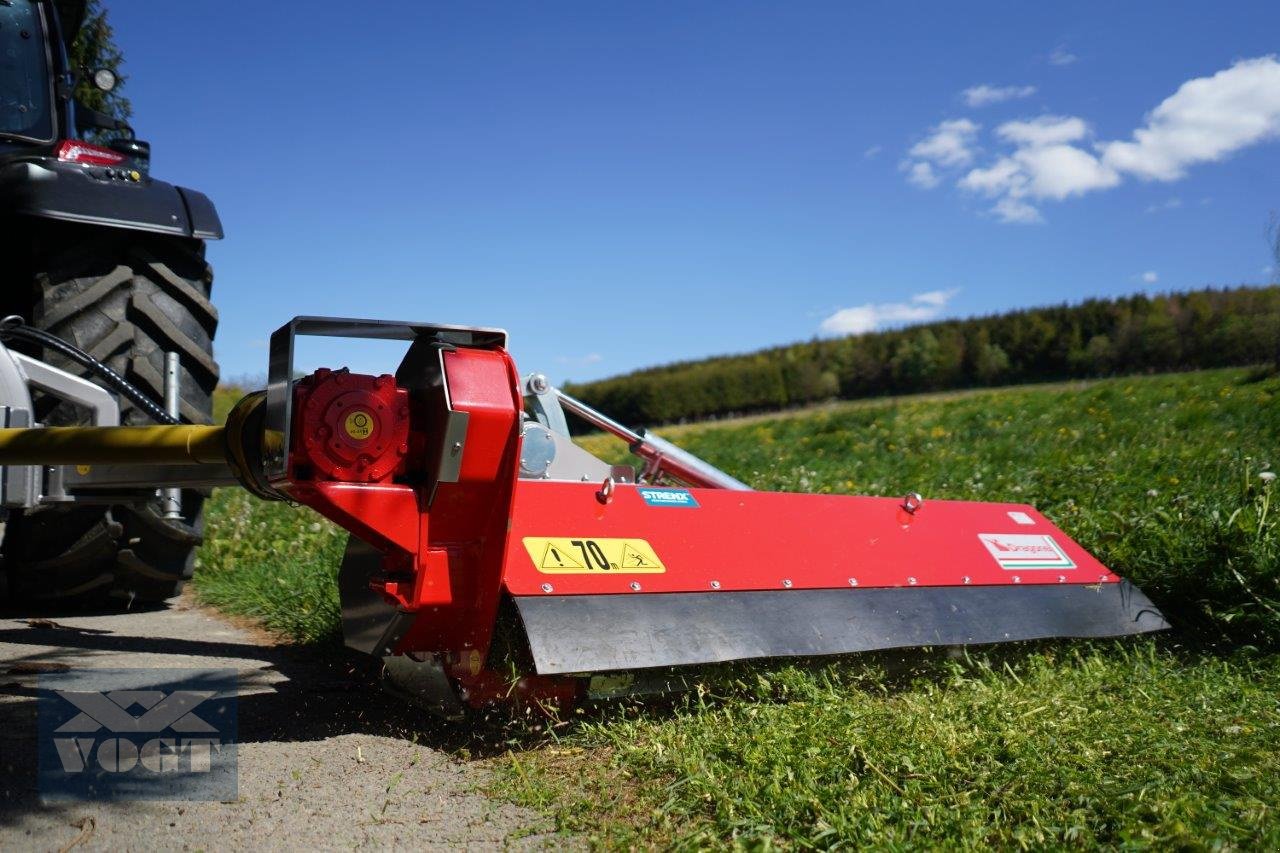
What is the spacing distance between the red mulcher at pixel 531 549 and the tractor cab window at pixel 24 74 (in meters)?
2.10

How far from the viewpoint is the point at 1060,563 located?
3.60 meters

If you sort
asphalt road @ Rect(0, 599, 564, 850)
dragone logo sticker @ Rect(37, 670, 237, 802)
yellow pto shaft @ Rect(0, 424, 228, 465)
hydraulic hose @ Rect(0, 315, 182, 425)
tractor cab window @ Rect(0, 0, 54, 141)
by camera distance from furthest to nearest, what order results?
tractor cab window @ Rect(0, 0, 54, 141), hydraulic hose @ Rect(0, 315, 182, 425), yellow pto shaft @ Rect(0, 424, 228, 465), dragone logo sticker @ Rect(37, 670, 237, 802), asphalt road @ Rect(0, 599, 564, 850)

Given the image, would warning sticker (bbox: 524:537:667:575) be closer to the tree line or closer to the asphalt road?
the asphalt road

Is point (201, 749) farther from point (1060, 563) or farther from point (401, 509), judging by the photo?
point (1060, 563)

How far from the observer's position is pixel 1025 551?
3.58 meters

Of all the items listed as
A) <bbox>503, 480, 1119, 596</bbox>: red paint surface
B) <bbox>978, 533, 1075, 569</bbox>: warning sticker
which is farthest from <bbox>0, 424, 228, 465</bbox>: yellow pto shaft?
<bbox>978, 533, 1075, 569</bbox>: warning sticker

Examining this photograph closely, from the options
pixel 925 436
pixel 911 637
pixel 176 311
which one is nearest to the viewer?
pixel 911 637

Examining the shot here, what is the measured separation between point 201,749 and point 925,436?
7694 millimetres

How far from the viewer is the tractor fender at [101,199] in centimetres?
332

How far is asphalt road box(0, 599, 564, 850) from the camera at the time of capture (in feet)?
6.59

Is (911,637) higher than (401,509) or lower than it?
lower

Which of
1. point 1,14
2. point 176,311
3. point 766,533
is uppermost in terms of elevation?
point 1,14

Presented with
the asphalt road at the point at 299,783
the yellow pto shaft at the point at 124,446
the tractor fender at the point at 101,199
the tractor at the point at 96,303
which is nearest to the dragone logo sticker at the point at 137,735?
the asphalt road at the point at 299,783

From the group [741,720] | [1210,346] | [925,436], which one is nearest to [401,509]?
[741,720]
